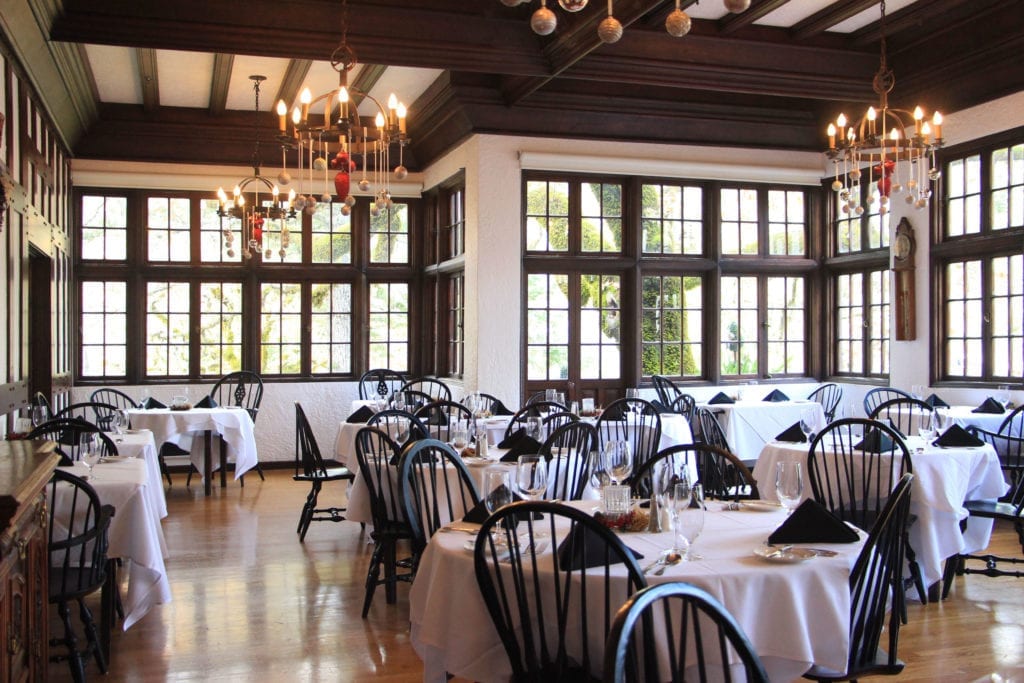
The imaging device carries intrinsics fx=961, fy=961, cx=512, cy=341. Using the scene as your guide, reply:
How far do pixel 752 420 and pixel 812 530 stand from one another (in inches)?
252

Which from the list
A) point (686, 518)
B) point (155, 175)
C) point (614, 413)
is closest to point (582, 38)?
point (614, 413)

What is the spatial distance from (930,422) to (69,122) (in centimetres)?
822

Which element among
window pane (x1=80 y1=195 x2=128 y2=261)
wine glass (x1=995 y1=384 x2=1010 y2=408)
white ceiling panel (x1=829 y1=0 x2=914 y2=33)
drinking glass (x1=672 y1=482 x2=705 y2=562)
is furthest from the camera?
window pane (x1=80 y1=195 x2=128 y2=261)

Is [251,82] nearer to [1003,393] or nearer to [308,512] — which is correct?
[308,512]

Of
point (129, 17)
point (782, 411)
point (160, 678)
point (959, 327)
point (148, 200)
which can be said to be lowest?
point (160, 678)

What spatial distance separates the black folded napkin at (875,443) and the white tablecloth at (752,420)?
359 centimetres

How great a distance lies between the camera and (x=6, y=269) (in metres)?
6.34

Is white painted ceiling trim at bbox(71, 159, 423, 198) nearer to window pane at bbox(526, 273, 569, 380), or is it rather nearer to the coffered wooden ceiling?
the coffered wooden ceiling

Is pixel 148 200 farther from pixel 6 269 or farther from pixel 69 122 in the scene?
pixel 6 269

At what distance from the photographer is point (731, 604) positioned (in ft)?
9.16

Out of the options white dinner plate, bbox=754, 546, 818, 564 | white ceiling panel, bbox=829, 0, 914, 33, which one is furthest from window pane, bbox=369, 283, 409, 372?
white dinner plate, bbox=754, 546, 818, 564

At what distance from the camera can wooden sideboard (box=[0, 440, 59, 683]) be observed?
9.00 ft

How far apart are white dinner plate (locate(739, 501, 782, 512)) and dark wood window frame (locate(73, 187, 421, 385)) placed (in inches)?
312

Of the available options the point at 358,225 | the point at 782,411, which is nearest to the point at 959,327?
the point at 782,411
